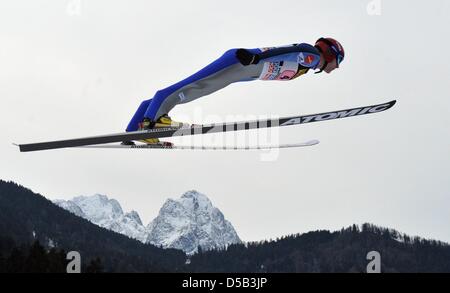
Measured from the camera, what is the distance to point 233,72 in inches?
353

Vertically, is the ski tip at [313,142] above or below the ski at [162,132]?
above

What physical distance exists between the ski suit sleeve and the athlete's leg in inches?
78.5

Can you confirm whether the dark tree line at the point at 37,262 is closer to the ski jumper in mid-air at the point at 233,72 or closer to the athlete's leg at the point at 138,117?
the athlete's leg at the point at 138,117

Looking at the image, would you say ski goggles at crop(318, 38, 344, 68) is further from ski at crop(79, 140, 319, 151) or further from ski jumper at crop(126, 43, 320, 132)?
ski at crop(79, 140, 319, 151)

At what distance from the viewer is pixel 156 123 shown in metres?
9.27

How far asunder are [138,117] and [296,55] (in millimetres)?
2583

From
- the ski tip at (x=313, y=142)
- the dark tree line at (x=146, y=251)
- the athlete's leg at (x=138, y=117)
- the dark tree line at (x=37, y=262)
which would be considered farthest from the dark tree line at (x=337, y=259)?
the athlete's leg at (x=138, y=117)

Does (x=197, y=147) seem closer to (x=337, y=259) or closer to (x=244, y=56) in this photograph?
(x=244, y=56)

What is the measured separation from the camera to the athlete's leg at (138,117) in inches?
380

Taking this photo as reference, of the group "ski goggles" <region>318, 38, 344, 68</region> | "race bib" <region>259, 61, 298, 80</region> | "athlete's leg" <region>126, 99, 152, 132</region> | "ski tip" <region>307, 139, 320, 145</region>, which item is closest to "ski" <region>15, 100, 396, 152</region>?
"athlete's leg" <region>126, 99, 152, 132</region>

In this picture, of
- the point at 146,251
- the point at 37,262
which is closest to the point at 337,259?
the point at 146,251

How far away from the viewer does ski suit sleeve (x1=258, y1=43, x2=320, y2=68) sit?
903 cm

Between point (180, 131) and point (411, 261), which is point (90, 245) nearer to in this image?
point (411, 261)
